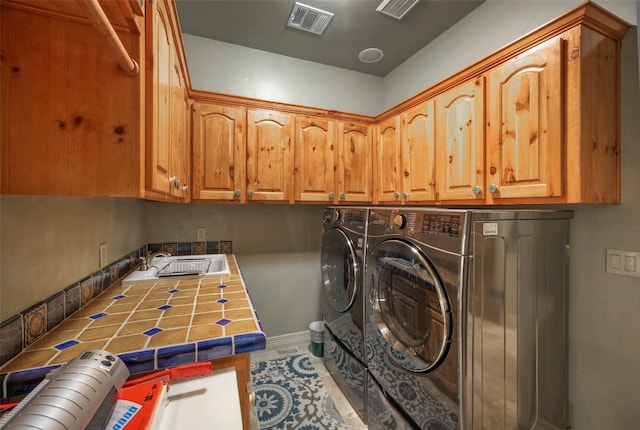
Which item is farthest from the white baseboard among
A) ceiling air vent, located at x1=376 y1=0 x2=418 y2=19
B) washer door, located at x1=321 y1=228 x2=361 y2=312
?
ceiling air vent, located at x1=376 y1=0 x2=418 y2=19

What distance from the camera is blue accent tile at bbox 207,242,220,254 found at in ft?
7.57

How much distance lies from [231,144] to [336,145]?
0.88m

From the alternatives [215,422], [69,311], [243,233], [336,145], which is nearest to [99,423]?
[215,422]

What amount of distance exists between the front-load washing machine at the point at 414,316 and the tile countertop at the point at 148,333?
0.77m

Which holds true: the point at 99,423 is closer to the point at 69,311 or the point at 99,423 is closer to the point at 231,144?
the point at 69,311

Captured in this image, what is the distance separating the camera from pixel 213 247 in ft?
7.62

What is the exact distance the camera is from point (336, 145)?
225 cm

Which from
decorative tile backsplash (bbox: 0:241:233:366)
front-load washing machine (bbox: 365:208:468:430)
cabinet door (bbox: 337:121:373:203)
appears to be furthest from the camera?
cabinet door (bbox: 337:121:373:203)

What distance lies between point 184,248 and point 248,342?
1695mm

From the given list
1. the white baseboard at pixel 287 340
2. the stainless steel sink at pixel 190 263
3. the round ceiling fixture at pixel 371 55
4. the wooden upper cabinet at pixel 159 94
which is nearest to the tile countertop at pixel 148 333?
the wooden upper cabinet at pixel 159 94

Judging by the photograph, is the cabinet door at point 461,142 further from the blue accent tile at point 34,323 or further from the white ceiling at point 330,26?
the blue accent tile at point 34,323

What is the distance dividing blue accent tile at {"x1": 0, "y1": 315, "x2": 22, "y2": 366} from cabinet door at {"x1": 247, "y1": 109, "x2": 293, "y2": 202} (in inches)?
55.2

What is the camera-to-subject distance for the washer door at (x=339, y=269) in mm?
1783

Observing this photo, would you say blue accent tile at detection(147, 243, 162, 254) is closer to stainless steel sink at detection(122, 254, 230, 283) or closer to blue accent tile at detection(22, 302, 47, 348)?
stainless steel sink at detection(122, 254, 230, 283)
